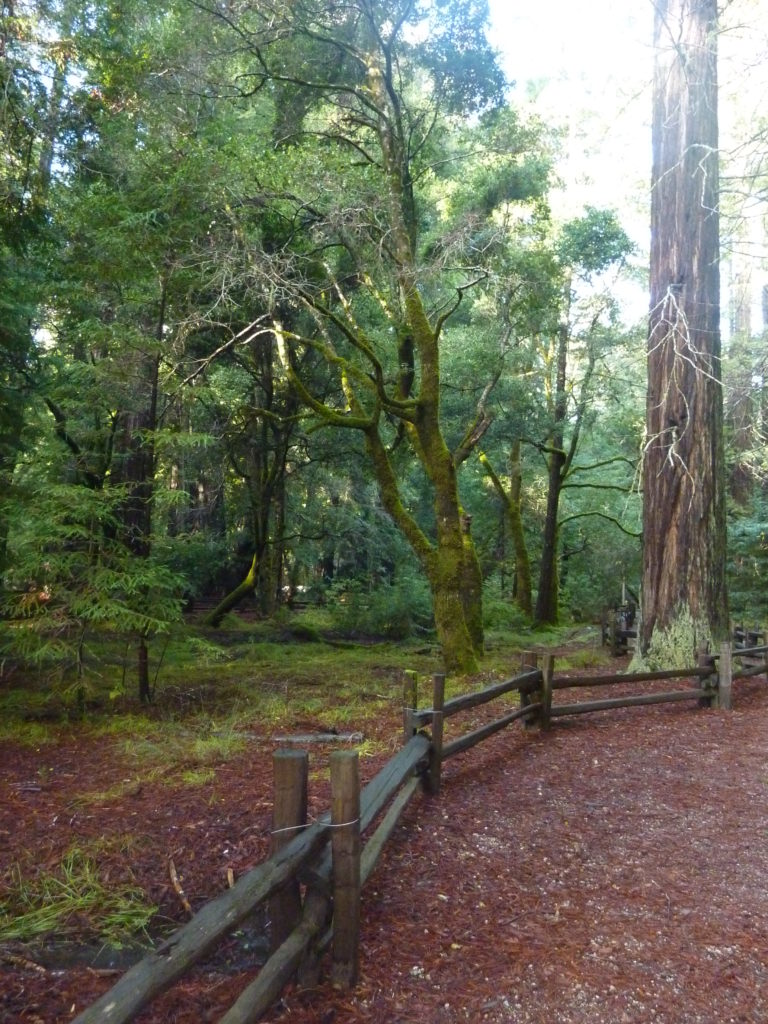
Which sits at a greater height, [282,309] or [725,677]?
→ [282,309]

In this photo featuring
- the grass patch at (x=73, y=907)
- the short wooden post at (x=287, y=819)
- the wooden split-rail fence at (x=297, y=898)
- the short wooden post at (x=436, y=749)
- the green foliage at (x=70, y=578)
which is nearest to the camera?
the wooden split-rail fence at (x=297, y=898)

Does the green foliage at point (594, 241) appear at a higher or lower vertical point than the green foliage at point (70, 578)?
higher

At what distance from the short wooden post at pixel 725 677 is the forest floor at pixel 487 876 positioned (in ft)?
6.54

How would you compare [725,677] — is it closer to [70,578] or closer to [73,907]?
[70,578]

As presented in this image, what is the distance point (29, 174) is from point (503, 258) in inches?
313

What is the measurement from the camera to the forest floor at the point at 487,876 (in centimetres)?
335

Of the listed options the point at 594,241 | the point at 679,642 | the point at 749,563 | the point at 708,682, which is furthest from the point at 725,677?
the point at 594,241

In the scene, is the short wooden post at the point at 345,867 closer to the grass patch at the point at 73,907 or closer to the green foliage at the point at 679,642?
the grass patch at the point at 73,907

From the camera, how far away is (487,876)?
14.9ft

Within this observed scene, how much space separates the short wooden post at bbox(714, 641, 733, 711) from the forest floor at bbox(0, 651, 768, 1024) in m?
1.99

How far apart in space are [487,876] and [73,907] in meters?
2.37

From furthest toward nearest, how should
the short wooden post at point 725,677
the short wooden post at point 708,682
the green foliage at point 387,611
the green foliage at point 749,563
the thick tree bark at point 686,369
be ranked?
the green foliage at point 387,611
the green foliage at point 749,563
the thick tree bark at point 686,369
the short wooden post at point 708,682
the short wooden post at point 725,677

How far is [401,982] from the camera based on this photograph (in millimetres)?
3438

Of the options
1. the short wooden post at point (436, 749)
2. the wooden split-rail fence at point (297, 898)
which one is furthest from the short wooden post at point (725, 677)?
the wooden split-rail fence at point (297, 898)
